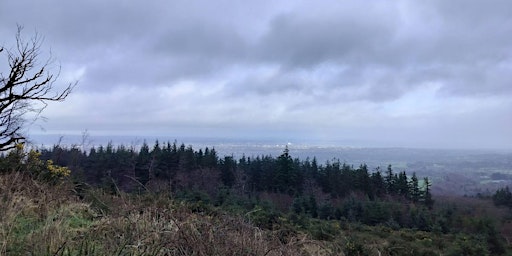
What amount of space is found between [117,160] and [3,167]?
38845 mm

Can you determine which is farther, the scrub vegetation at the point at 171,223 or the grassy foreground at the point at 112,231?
the scrub vegetation at the point at 171,223

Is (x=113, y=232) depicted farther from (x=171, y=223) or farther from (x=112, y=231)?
(x=171, y=223)

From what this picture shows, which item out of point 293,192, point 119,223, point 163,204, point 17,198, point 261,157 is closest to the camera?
point 119,223

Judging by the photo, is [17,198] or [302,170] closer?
[17,198]

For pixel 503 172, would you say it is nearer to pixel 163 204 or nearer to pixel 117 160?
pixel 117 160

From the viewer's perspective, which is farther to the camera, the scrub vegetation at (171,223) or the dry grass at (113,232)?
the scrub vegetation at (171,223)

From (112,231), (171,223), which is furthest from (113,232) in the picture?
(171,223)

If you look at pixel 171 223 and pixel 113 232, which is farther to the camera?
pixel 171 223

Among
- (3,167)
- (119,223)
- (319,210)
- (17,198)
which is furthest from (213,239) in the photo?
(319,210)

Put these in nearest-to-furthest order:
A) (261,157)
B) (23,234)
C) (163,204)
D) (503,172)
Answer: (23,234) < (163,204) < (261,157) < (503,172)

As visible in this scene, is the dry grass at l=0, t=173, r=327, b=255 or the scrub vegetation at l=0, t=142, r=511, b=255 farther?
the scrub vegetation at l=0, t=142, r=511, b=255

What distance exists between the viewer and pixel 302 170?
48.1 meters

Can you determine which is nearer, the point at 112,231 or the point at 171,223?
Result: the point at 112,231

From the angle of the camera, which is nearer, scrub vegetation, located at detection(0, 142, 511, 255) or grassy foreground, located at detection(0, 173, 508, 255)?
grassy foreground, located at detection(0, 173, 508, 255)
